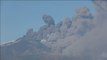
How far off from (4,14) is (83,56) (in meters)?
0.96

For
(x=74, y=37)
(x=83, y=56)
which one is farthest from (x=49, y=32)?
(x=83, y=56)

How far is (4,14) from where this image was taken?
200cm

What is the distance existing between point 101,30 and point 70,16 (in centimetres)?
35

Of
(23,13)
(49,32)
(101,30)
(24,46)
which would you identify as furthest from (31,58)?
(101,30)

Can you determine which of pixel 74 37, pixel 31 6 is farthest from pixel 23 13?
pixel 74 37

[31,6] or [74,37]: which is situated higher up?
[31,6]

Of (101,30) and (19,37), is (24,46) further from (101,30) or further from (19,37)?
(101,30)

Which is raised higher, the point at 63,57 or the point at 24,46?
the point at 24,46

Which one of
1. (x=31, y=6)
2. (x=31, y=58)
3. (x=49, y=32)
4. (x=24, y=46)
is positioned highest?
(x=31, y=6)

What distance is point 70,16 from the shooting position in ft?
6.26

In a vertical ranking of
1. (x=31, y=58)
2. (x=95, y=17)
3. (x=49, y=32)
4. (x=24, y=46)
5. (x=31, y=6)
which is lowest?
(x=31, y=58)

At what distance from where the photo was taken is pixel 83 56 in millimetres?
1906

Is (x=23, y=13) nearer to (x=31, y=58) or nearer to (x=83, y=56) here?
(x=31, y=58)

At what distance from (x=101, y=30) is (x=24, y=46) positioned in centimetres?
82
